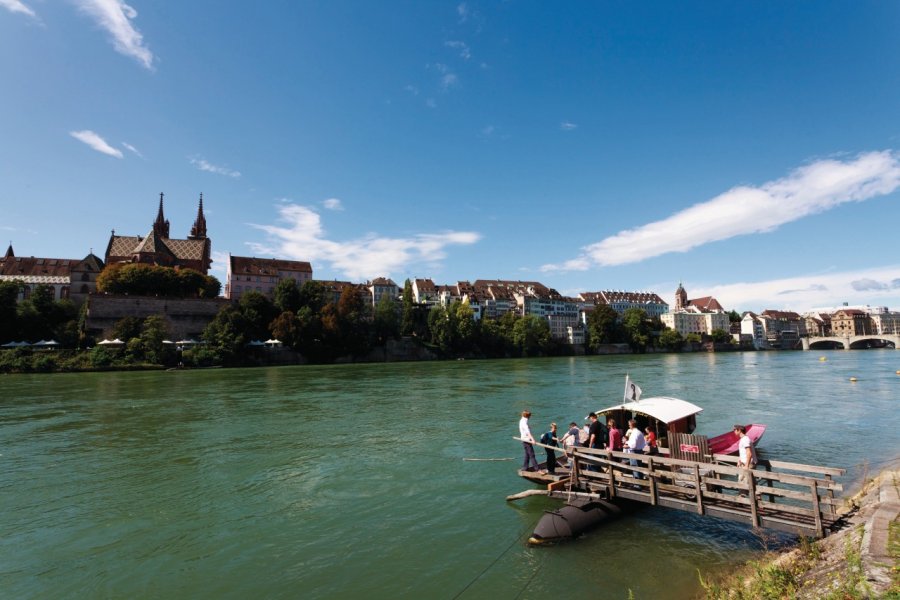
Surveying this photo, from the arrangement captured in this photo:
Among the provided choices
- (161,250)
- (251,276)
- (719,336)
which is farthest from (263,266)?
(719,336)

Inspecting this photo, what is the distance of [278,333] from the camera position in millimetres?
88812

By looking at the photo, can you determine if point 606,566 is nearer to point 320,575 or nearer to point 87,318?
point 320,575

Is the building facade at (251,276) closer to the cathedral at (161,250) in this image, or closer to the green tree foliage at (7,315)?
the cathedral at (161,250)

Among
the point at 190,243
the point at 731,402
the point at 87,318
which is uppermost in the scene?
the point at 190,243

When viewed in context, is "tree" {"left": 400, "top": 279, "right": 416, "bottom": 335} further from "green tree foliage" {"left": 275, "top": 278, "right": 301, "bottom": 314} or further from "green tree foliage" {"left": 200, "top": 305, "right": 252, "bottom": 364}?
"green tree foliage" {"left": 200, "top": 305, "right": 252, "bottom": 364}

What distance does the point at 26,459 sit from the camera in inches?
769

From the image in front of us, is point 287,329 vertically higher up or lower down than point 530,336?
higher up

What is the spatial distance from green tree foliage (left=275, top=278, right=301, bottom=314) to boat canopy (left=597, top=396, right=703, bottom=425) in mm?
87802

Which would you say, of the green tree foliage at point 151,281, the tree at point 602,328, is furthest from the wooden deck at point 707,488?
the tree at point 602,328

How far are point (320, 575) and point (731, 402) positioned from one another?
3398 cm

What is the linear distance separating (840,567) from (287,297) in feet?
321

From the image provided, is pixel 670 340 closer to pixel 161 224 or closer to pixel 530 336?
pixel 530 336

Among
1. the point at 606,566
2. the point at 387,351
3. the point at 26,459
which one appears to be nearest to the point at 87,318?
the point at 387,351

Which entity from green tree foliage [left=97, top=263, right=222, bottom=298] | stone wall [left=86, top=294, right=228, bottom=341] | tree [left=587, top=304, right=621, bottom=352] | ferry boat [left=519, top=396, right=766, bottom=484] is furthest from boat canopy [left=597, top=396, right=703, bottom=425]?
tree [left=587, top=304, right=621, bottom=352]
